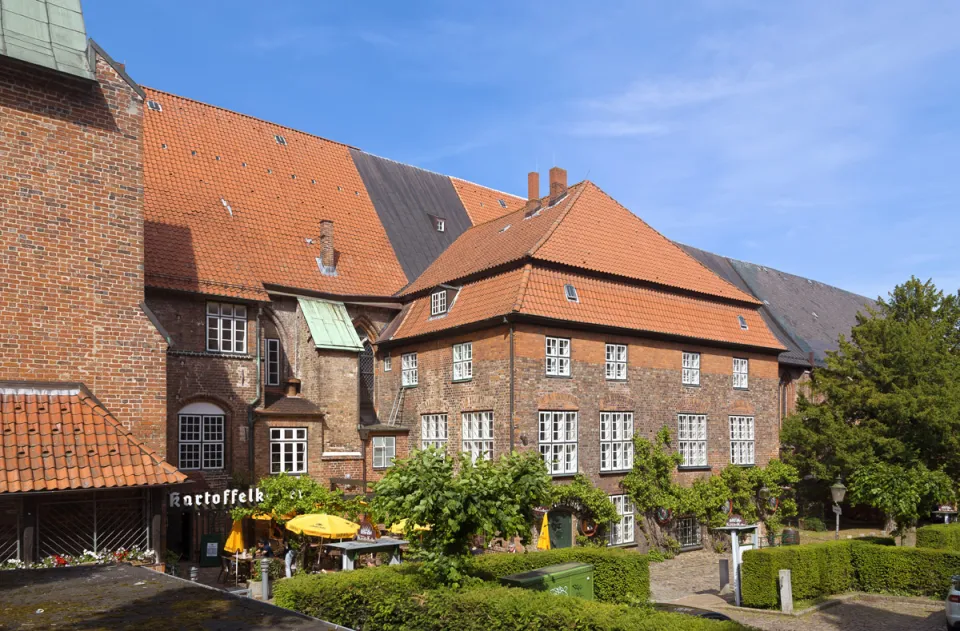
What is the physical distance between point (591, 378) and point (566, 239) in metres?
4.73

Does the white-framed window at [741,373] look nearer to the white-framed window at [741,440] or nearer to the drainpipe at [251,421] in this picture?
the white-framed window at [741,440]

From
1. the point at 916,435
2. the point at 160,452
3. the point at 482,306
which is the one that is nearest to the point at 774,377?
the point at 916,435

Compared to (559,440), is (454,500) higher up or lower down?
higher up

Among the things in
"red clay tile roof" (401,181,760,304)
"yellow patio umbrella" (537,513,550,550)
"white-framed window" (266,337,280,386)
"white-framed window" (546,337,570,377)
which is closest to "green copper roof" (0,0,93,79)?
"white-framed window" (266,337,280,386)

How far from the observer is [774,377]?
33.7 m

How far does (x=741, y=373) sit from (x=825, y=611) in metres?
13.0

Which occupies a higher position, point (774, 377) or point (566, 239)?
point (566, 239)

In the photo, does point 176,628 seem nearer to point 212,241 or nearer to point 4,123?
point 4,123

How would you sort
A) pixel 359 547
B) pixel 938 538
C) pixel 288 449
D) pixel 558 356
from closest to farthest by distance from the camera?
pixel 359 547 → pixel 938 538 → pixel 558 356 → pixel 288 449

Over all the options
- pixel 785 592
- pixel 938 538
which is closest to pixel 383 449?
pixel 785 592

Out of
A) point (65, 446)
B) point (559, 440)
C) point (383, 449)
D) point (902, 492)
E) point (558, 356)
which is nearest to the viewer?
point (65, 446)

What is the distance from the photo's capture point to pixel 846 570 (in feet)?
73.0

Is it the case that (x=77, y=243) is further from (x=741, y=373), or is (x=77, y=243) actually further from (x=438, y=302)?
(x=741, y=373)

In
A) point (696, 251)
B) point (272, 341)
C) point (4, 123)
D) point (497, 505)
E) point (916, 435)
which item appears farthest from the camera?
point (696, 251)
